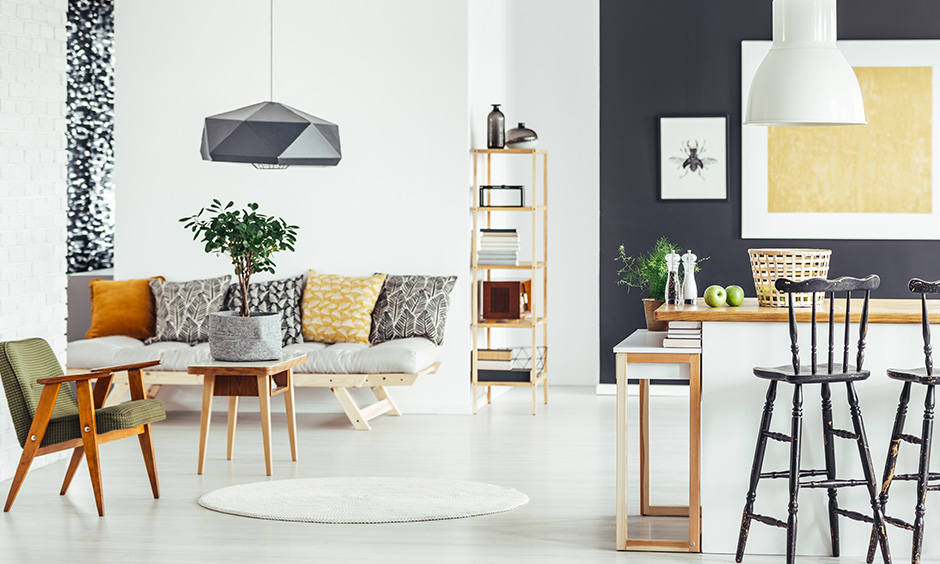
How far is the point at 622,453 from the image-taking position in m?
4.19

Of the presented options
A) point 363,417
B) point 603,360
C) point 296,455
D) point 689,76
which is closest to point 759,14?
point 689,76

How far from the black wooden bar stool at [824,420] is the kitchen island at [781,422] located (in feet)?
0.40

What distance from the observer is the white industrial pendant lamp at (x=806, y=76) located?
4.03 metres

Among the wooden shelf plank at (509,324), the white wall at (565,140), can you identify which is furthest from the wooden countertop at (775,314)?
the white wall at (565,140)

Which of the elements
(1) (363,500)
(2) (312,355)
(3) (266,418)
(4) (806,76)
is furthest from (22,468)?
(4) (806,76)

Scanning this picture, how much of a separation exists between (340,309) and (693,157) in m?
3.03

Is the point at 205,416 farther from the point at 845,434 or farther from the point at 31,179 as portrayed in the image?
the point at 845,434

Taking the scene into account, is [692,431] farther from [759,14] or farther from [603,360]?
[759,14]

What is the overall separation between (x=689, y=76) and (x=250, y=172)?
344 cm

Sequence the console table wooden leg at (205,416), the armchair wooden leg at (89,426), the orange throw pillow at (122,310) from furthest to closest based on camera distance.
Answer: the orange throw pillow at (122,310)
the console table wooden leg at (205,416)
the armchair wooden leg at (89,426)

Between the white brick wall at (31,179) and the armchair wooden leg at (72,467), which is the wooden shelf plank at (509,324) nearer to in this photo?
the white brick wall at (31,179)

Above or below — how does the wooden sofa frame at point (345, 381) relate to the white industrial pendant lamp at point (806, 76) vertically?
below

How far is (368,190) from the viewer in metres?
7.73

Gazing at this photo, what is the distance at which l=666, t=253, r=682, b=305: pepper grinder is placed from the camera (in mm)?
4527
